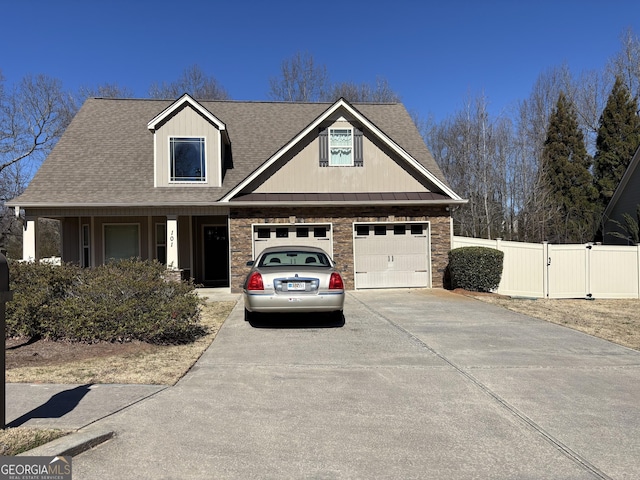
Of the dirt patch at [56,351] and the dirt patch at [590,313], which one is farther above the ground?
the dirt patch at [56,351]

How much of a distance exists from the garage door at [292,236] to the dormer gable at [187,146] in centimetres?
237

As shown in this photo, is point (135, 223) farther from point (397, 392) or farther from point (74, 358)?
point (397, 392)

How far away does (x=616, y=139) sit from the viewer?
32.8 m

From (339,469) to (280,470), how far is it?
43 centimetres

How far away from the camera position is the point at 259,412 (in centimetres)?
473

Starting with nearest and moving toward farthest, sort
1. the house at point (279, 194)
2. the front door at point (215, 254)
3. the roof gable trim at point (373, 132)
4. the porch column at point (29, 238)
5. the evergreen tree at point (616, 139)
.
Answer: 1. the porch column at point (29, 238)
2. the house at point (279, 194)
3. the roof gable trim at point (373, 132)
4. the front door at point (215, 254)
5. the evergreen tree at point (616, 139)

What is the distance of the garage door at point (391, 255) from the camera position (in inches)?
633

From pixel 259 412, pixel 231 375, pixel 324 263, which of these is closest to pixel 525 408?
pixel 259 412

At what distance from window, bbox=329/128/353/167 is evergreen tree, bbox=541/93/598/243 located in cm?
1917

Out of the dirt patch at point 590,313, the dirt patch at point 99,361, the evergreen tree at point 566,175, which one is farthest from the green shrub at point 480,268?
the evergreen tree at point 566,175

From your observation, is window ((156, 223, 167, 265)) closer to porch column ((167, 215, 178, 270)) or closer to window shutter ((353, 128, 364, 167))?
porch column ((167, 215, 178, 270))

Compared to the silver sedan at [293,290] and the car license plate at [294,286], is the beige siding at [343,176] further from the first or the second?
the car license plate at [294,286]

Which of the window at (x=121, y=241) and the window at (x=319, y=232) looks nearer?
the window at (x=319, y=232)

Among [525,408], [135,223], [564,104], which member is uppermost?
[564,104]
